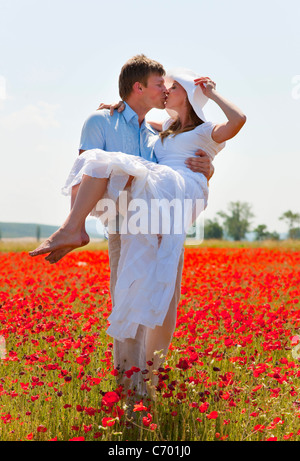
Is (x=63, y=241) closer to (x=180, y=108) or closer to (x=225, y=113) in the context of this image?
(x=225, y=113)

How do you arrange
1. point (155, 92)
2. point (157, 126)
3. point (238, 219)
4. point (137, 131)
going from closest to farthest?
point (155, 92)
point (137, 131)
point (157, 126)
point (238, 219)

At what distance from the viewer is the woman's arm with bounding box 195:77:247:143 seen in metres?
4.16

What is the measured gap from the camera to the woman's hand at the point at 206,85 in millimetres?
4441

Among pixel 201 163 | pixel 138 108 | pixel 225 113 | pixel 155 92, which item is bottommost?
pixel 201 163

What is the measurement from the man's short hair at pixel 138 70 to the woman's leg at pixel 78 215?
1203mm

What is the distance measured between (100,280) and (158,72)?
15.0ft

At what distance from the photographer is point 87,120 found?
177 inches

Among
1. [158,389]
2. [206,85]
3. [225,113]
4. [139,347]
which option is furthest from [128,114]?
[158,389]

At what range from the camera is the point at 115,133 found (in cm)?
450

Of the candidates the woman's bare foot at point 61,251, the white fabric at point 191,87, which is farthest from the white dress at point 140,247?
the white fabric at point 191,87

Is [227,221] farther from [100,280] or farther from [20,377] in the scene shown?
[20,377]

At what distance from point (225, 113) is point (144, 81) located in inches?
29.0

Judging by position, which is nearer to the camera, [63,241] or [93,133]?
[63,241]

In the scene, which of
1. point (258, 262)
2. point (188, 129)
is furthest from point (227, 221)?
point (188, 129)
